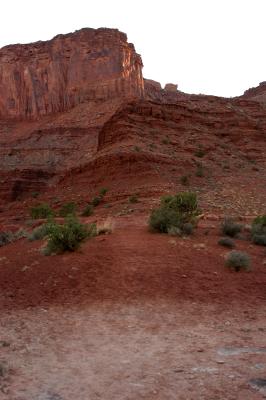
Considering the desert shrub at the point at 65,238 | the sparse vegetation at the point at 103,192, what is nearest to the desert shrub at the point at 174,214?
the desert shrub at the point at 65,238

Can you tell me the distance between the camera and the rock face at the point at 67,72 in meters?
68.1

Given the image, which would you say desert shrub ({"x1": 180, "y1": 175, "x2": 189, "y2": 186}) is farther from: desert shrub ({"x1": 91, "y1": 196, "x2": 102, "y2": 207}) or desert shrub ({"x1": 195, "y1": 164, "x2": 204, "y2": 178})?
desert shrub ({"x1": 91, "y1": 196, "x2": 102, "y2": 207})

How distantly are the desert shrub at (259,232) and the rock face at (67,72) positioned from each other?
49.8 m

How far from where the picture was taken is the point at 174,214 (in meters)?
15.7

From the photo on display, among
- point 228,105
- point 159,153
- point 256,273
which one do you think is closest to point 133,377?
point 256,273

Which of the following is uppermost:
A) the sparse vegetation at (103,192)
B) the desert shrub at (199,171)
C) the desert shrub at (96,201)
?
the desert shrub at (199,171)

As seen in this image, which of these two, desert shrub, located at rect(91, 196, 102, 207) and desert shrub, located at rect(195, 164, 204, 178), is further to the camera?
desert shrub, located at rect(195, 164, 204, 178)

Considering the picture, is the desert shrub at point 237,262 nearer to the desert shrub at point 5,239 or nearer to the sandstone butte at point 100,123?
the desert shrub at point 5,239

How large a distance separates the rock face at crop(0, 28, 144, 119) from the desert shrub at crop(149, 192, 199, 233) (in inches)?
1965

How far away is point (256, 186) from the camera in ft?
92.5

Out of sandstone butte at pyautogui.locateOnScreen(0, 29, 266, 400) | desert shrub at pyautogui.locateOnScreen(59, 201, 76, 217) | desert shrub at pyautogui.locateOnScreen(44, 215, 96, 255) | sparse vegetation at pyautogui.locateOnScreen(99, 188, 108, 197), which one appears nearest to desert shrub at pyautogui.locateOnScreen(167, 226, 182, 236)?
sandstone butte at pyautogui.locateOnScreen(0, 29, 266, 400)

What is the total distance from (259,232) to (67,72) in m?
60.2

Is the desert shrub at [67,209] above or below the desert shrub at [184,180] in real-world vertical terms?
below

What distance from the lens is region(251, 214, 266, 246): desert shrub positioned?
15039 millimetres
